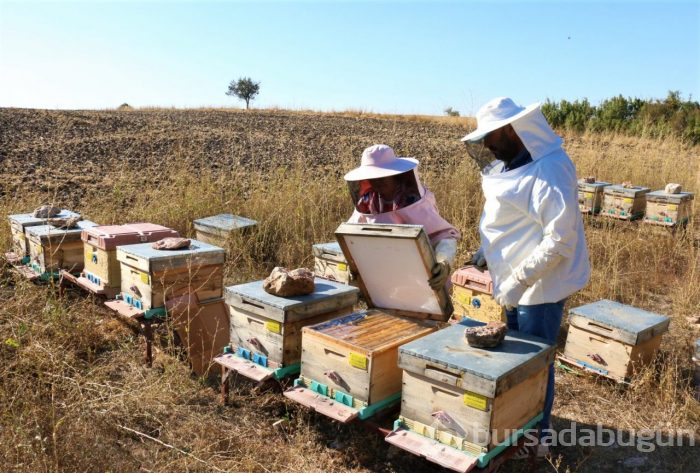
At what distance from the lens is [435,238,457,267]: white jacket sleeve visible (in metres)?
3.15

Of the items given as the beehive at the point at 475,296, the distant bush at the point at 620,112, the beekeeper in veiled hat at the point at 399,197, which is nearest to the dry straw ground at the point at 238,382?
the beehive at the point at 475,296

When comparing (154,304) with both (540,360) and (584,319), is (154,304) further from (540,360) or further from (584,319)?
(584,319)

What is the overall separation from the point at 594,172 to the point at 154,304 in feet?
30.3

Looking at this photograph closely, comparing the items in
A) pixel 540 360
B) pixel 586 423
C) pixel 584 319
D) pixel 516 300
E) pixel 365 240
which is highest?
pixel 365 240

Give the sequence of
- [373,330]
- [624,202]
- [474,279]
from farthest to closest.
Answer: [624,202], [474,279], [373,330]

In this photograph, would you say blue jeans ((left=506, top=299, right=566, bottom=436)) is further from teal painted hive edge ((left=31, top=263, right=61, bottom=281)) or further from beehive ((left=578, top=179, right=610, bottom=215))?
beehive ((left=578, top=179, right=610, bottom=215))

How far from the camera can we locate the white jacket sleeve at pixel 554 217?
2629 mm

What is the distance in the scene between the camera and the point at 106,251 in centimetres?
438

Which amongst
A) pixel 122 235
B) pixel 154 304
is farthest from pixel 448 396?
pixel 122 235

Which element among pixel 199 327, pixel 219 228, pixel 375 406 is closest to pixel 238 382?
pixel 199 327

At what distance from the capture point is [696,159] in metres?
11.8

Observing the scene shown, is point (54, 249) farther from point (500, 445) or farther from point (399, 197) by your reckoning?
point (500, 445)

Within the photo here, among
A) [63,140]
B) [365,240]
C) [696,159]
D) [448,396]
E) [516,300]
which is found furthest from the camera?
[63,140]

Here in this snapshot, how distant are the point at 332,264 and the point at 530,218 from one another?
7.72 ft
